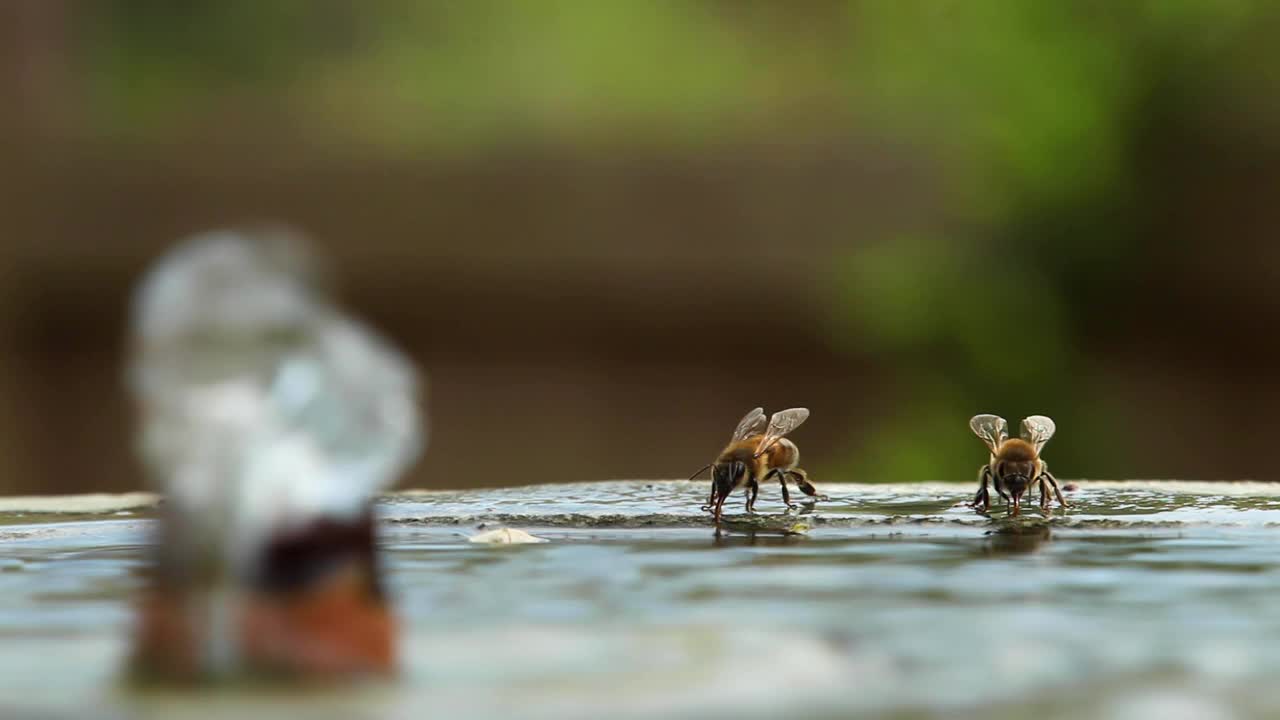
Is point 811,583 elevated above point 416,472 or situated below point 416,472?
below

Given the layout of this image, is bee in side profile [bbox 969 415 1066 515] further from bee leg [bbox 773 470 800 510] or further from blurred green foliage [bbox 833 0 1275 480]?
blurred green foliage [bbox 833 0 1275 480]

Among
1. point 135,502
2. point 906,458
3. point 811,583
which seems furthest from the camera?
point 906,458

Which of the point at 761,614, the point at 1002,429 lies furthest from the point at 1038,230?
the point at 761,614

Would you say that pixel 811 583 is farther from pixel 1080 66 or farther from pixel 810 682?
pixel 1080 66

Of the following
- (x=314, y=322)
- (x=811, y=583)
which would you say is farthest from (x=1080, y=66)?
(x=314, y=322)

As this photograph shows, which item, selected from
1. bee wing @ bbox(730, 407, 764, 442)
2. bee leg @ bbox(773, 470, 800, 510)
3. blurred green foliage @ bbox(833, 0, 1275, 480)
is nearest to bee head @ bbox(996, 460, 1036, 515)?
bee leg @ bbox(773, 470, 800, 510)

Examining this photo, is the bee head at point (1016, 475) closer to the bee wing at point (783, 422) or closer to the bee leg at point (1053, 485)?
the bee leg at point (1053, 485)
